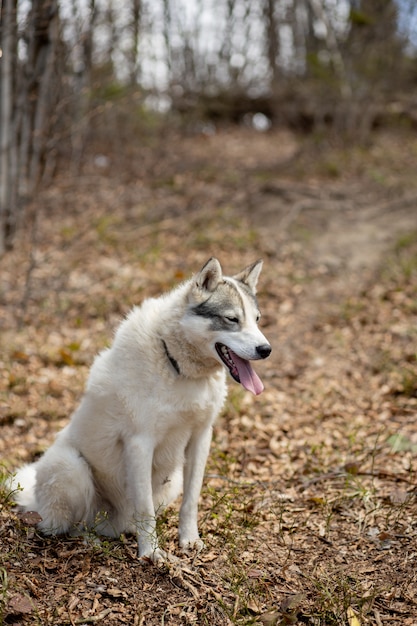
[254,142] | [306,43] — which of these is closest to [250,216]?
[254,142]

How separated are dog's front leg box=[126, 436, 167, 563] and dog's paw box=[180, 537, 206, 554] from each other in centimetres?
17

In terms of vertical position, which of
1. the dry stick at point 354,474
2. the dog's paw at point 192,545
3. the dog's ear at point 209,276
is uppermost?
the dog's ear at point 209,276

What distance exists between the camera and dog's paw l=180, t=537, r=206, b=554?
380 centimetres

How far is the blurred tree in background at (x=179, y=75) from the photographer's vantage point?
27.0 feet

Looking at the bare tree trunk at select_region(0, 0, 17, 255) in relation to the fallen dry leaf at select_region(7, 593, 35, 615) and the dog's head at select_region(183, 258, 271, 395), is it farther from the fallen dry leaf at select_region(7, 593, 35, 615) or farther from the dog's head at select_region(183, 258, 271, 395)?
the fallen dry leaf at select_region(7, 593, 35, 615)

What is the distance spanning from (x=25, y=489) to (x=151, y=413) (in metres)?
1.26

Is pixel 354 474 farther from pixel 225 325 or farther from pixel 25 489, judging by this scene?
pixel 25 489

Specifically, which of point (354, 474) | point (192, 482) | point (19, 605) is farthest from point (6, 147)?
point (19, 605)

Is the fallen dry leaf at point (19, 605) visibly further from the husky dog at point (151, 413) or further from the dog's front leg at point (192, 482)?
the dog's front leg at point (192, 482)

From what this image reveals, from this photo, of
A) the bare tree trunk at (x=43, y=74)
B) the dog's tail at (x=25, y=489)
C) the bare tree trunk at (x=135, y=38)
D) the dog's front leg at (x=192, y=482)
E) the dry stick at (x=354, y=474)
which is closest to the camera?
the dog's front leg at (x=192, y=482)

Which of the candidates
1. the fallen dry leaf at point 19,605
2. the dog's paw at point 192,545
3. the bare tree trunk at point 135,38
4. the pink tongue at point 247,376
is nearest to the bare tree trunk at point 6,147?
the bare tree trunk at point 135,38

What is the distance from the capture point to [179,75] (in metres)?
15.4

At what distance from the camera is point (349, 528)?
4.10m

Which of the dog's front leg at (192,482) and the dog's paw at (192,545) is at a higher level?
the dog's front leg at (192,482)
